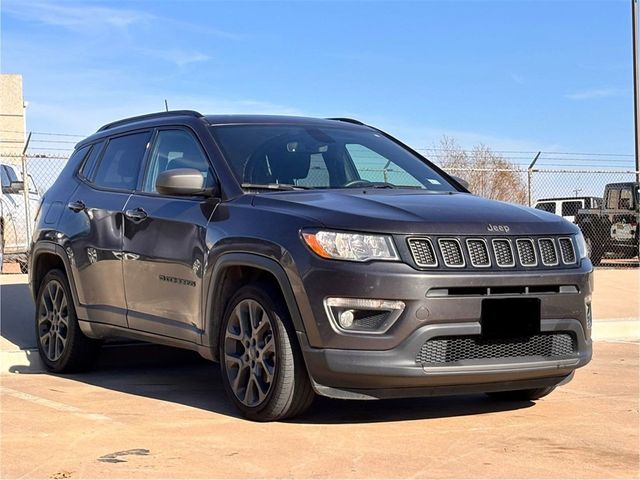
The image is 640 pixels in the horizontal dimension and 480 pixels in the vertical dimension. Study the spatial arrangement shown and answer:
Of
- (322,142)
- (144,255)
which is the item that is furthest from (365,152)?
(144,255)

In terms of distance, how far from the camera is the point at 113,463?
4.96m

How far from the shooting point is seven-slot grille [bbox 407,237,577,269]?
5.53 m

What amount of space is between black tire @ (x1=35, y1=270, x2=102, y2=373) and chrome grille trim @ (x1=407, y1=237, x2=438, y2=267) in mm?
3468

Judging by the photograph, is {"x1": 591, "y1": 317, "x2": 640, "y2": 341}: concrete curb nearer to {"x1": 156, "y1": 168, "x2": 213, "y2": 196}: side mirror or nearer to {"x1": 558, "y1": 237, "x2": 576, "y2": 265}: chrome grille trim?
{"x1": 558, "y1": 237, "x2": 576, "y2": 265}: chrome grille trim

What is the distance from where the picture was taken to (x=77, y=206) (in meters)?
7.98

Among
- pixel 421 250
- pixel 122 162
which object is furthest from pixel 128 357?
pixel 421 250

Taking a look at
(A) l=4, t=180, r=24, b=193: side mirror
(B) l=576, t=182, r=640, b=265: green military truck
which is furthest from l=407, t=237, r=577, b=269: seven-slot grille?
(B) l=576, t=182, r=640, b=265: green military truck

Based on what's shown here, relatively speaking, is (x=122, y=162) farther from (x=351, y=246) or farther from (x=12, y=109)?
(x=12, y=109)

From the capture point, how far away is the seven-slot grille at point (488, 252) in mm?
5527

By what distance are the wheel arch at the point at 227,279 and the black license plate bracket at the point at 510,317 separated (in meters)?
1.12

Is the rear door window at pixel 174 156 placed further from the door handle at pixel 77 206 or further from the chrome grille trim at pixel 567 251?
the chrome grille trim at pixel 567 251

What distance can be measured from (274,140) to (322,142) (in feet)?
1.23

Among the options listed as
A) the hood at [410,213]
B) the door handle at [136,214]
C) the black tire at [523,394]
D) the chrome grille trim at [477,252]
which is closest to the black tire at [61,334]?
the door handle at [136,214]

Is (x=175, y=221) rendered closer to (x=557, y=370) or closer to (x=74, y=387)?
(x=74, y=387)
